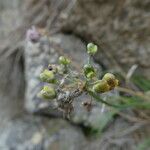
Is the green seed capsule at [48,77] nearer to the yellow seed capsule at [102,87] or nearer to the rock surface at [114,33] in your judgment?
the yellow seed capsule at [102,87]

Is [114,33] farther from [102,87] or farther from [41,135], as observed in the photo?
[102,87]

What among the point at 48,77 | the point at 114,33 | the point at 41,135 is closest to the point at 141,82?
the point at 114,33

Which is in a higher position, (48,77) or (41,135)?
(48,77)

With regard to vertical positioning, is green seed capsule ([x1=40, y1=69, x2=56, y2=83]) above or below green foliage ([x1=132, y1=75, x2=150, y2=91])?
above

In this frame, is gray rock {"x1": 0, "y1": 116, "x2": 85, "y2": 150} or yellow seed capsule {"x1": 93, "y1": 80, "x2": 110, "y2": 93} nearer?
yellow seed capsule {"x1": 93, "y1": 80, "x2": 110, "y2": 93}

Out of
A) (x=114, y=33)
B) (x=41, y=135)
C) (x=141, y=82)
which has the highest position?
(x=114, y=33)

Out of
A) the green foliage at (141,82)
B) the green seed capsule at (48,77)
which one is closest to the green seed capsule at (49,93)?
the green seed capsule at (48,77)

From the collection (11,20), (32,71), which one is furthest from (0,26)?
(32,71)

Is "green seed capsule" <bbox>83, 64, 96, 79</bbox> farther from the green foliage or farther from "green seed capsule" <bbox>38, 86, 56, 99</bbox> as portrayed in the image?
the green foliage

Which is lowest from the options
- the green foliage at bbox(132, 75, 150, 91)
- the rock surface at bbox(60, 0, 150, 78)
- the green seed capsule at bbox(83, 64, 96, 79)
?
the green foliage at bbox(132, 75, 150, 91)

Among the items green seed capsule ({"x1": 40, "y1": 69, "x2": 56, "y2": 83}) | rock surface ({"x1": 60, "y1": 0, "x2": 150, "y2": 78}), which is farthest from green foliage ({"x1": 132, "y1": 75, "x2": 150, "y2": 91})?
green seed capsule ({"x1": 40, "y1": 69, "x2": 56, "y2": 83})

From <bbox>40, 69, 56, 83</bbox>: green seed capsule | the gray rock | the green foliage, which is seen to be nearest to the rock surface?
the green foliage
